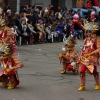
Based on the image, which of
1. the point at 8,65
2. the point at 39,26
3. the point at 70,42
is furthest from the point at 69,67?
the point at 39,26

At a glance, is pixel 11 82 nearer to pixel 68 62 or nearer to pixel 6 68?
pixel 6 68

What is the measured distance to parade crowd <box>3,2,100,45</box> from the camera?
22.4m

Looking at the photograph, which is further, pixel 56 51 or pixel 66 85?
pixel 56 51

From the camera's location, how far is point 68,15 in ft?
93.9

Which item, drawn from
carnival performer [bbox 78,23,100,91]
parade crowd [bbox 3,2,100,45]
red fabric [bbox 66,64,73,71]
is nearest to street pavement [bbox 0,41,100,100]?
red fabric [bbox 66,64,73,71]

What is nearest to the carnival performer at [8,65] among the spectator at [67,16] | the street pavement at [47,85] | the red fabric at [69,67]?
the street pavement at [47,85]

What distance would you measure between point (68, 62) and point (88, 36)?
2.63 meters

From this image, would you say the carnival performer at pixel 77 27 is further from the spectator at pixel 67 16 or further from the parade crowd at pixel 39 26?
the spectator at pixel 67 16

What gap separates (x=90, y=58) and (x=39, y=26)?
14.1 m

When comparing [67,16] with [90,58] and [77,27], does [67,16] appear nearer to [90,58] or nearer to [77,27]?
[77,27]

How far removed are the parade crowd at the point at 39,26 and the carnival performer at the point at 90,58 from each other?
416 inches

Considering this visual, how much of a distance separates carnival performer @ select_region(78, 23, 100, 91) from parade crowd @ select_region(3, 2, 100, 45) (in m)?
10.6

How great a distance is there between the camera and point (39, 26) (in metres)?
24.1

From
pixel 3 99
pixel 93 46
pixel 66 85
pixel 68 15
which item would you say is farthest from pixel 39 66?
pixel 68 15
